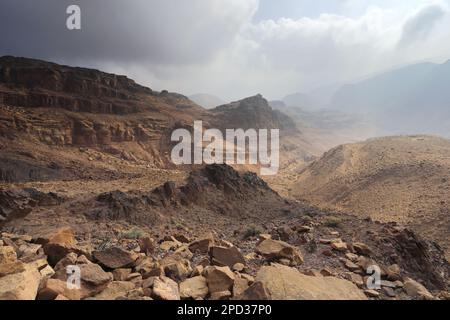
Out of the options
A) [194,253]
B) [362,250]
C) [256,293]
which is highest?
[256,293]

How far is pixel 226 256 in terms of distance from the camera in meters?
5.90

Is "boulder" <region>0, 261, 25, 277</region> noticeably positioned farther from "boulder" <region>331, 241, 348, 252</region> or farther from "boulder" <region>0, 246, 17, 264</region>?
"boulder" <region>331, 241, 348, 252</region>

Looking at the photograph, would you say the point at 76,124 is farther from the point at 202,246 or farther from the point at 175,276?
the point at 175,276

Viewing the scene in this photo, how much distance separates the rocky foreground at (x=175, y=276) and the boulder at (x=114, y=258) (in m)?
0.01

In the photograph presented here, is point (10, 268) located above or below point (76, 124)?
below

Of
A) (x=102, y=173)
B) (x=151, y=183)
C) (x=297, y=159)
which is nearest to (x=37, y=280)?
(x=151, y=183)

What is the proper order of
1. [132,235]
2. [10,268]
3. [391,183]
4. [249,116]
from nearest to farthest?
[10,268] → [132,235] → [391,183] → [249,116]

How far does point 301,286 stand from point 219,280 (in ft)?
3.92

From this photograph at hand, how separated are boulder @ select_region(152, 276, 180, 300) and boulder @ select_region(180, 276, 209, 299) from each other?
122 millimetres

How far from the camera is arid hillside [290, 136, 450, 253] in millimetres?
20062

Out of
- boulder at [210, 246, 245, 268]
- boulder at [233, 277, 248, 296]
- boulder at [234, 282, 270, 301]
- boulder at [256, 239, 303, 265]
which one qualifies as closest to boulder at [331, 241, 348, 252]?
boulder at [256, 239, 303, 265]

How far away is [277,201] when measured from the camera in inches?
677

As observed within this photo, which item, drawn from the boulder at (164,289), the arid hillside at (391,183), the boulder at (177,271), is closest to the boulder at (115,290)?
the boulder at (164,289)

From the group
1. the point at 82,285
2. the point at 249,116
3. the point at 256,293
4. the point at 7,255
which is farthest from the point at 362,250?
the point at 249,116
